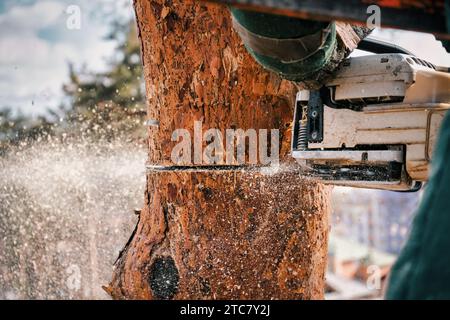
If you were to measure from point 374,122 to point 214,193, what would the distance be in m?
0.71

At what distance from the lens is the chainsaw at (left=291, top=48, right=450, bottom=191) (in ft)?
5.65

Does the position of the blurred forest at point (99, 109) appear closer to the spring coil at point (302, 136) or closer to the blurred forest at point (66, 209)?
the blurred forest at point (66, 209)

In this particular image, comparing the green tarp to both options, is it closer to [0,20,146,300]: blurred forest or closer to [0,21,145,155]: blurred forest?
[0,20,146,300]: blurred forest

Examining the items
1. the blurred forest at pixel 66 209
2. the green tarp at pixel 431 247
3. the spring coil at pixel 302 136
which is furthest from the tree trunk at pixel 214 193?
the blurred forest at pixel 66 209

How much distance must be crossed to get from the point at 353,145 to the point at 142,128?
4248 millimetres

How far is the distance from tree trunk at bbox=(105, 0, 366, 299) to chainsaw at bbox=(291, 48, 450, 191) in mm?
227

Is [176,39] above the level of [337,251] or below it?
above

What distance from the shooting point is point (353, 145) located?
1853mm

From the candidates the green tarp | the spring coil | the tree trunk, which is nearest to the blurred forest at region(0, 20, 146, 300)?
the tree trunk

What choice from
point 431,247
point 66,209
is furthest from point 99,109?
point 431,247

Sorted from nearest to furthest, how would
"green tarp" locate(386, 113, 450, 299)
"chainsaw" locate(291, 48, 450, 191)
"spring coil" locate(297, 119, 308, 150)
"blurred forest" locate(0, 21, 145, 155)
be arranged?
"green tarp" locate(386, 113, 450, 299), "chainsaw" locate(291, 48, 450, 191), "spring coil" locate(297, 119, 308, 150), "blurred forest" locate(0, 21, 145, 155)

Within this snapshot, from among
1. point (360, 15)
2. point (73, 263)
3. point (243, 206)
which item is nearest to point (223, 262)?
point (243, 206)

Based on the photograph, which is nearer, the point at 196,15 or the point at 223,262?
the point at 196,15

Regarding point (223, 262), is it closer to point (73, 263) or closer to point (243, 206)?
point (243, 206)
